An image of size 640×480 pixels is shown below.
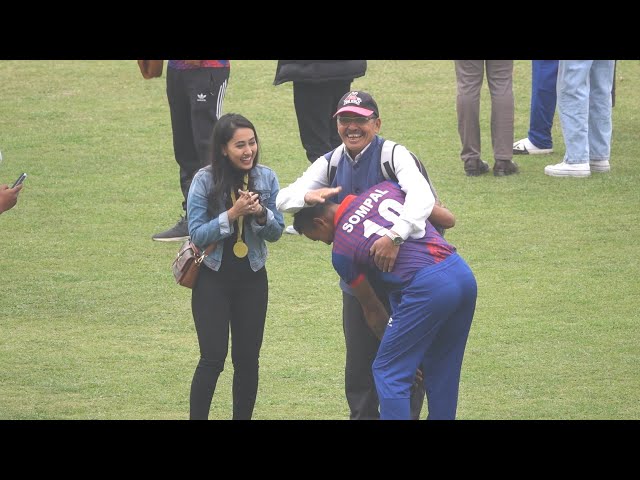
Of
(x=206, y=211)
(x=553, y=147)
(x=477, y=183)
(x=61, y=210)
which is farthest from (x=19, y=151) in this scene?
(x=206, y=211)

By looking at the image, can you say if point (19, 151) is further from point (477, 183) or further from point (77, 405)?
point (77, 405)

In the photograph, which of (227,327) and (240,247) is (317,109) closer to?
(240,247)

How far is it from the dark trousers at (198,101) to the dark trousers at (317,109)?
0.72m

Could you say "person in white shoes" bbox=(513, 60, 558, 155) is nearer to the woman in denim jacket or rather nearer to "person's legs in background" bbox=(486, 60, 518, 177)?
"person's legs in background" bbox=(486, 60, 518, 177)

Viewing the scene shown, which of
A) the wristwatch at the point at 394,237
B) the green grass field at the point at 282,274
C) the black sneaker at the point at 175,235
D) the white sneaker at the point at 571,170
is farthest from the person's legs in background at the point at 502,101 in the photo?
the wristwatch at the point at 394,237

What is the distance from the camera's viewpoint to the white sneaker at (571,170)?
39.2 feet

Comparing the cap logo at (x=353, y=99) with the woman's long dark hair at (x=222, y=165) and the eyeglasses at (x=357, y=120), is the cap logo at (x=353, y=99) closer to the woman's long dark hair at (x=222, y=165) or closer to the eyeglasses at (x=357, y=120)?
the eyeglasses at (x=357, y=120)

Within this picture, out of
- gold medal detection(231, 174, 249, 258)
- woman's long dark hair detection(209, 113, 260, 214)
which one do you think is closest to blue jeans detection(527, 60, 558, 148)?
woman's long dark hair detection(209, 113, 260, 214)

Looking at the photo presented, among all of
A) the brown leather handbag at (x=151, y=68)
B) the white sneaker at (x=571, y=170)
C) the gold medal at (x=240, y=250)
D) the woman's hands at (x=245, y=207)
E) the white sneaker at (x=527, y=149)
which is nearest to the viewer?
the woman's hands at (x=245, y=207)

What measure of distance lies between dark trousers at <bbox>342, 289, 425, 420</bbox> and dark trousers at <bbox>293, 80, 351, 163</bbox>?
12.4 ft

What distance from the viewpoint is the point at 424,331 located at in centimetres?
581

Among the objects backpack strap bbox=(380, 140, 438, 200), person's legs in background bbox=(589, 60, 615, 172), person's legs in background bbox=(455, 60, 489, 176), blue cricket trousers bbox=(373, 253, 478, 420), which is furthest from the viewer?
person's legs in background bbox=(589, 60, 615, 172)

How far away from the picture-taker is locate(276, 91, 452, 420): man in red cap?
5840mm
